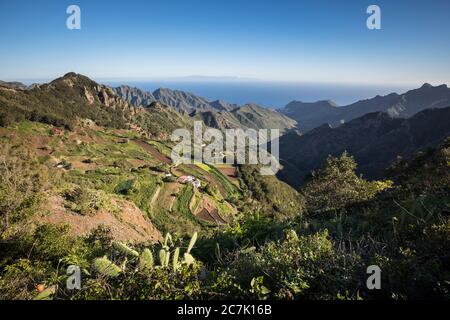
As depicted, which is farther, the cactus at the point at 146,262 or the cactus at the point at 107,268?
the cactus at the point at 146,262

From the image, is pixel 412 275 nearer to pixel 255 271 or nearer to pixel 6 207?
pixel 255 271

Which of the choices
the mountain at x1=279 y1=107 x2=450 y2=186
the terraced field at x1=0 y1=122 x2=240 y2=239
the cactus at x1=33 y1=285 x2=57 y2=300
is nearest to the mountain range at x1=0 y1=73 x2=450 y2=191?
the mountain at x1=279 y1=107 x2=450 y2=186

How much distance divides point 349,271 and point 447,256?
136 cm

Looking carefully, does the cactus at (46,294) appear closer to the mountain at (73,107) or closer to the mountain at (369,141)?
the mountain at (73,107)

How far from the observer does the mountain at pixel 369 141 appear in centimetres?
11738

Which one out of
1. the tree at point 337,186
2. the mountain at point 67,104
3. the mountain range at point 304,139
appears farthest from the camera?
the mountain range at point 304,139

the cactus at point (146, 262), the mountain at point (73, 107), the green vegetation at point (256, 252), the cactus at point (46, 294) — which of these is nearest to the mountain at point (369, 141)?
the mountain at point (73, 107)

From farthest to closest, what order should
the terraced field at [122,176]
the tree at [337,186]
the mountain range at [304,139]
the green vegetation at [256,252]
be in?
the mountain range at [304,139] < the terraced field at [122,176] < the tree at [337,186] < the green vegetation at [256,252]

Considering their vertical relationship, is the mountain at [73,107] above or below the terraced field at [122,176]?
above

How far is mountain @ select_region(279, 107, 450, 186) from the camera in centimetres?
11738

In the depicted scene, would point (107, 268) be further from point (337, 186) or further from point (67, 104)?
point (67, 104)

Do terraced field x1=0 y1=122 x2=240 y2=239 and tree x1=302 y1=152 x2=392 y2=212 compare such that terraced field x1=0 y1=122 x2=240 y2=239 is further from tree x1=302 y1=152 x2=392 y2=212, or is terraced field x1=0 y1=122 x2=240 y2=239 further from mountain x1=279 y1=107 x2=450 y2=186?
mountain x1=279 y1=107 x2=450 y2=186
